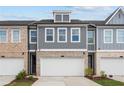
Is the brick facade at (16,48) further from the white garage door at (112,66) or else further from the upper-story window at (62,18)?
the white garage door at (112,66)

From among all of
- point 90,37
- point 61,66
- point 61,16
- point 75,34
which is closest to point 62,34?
point 75,34

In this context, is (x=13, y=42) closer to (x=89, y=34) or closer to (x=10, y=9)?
(x=10, y=9)

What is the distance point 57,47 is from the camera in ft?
114

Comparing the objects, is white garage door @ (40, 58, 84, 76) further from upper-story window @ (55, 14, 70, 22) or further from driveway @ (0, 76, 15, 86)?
upper-story window @ (55, 14, 70, 22)

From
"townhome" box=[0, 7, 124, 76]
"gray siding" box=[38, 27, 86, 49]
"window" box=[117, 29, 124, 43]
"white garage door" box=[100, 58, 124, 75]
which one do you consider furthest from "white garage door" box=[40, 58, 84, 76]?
"window" box=[117, 29, 124, 43]

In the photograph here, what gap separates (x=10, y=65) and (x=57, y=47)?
4.18m

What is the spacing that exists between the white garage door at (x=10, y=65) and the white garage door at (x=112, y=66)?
6.78m

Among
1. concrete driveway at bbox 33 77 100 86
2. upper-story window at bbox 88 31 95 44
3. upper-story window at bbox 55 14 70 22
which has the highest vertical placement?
upper-story window at bbox 55 14 70 22

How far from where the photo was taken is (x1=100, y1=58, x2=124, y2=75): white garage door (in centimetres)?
3494

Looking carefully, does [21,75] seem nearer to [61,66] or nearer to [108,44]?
[61,66]

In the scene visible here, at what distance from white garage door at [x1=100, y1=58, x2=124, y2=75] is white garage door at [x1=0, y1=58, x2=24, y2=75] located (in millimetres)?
6775

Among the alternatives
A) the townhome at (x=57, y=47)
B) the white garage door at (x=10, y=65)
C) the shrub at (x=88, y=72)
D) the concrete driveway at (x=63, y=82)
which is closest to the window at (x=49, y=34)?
the townhome at (x=57, y=47)

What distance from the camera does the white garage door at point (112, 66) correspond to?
34.9 m
